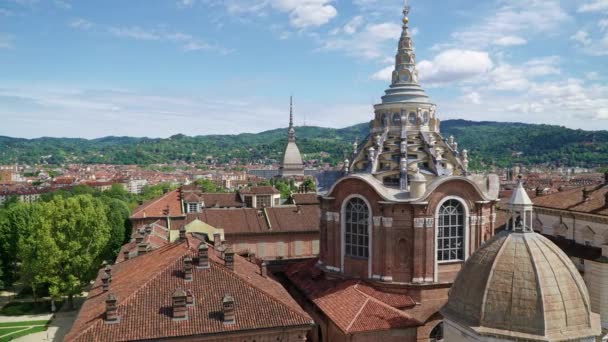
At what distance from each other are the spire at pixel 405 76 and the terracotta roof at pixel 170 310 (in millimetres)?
18684

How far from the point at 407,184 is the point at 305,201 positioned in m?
46.1

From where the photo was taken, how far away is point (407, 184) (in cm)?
3312

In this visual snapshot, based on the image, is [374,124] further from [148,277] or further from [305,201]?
[305,201]

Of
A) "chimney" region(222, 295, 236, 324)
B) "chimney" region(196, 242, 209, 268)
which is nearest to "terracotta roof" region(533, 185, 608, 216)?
"chimney" region(222, 295, 236, 324)

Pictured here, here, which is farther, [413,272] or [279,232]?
[279,232]

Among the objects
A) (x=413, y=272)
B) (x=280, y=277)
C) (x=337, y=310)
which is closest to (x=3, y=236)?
(x=280, y=277)

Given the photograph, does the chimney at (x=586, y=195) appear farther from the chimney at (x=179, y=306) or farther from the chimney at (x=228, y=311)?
the chimney at (x=179, y=306)

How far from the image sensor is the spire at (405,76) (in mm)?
37656

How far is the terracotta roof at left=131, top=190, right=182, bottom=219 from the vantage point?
215ft

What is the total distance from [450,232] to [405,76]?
13.6 meters

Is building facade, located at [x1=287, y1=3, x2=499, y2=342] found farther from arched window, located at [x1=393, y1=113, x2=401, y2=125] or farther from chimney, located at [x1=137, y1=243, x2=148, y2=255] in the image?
chimney, located at [x1=137, y1=243, x2=148, y2=255]

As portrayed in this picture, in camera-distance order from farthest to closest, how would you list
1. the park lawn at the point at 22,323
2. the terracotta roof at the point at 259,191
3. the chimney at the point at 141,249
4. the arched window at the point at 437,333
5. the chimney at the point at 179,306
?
1. the terracotta roof at the point at 259,191
2. the park lawn at the point at 22,323
3. the chimney at the point at 141,249
4. the arched window at the point at 437,333
5. the chimney at the point at 179,306

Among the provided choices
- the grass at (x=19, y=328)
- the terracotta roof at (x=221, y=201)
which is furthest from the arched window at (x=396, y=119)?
the terracotta roof at (x=221, y=201)

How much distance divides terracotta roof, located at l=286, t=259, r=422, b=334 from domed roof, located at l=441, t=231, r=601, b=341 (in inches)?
250
